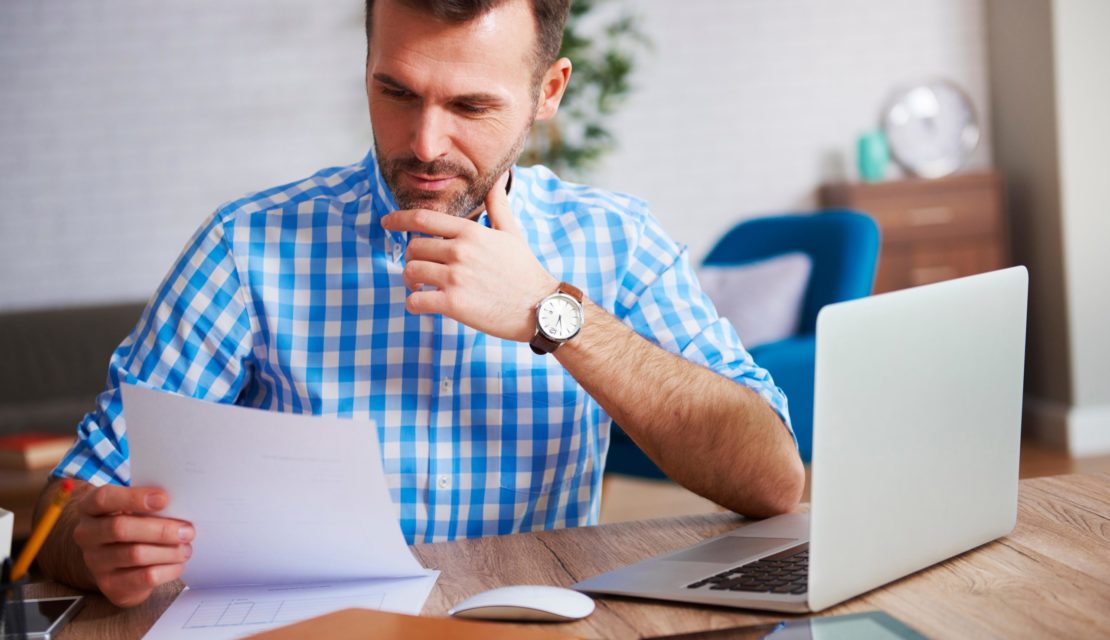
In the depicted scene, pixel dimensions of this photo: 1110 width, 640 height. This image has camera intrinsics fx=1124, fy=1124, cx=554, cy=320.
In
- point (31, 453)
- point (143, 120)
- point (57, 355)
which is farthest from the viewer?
point (143, 120)

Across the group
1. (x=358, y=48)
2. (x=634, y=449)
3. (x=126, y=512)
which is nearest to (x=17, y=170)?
(x=358, y=48)

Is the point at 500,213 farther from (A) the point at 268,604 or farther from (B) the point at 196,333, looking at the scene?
(A) the point at 268,604

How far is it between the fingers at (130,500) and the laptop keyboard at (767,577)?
1.52 ft

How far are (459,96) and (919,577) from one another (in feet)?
2.32

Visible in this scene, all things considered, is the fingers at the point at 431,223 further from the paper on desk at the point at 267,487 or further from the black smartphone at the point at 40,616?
the black smartphone at the point at 40,616

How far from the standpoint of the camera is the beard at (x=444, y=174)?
4.23 feet

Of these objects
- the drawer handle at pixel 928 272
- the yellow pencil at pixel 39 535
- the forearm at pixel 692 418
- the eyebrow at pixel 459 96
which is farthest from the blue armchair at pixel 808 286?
the yellow pencil at pixel 39 535

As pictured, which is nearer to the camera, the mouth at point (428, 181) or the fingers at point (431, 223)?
the fingers at point (431, 223)

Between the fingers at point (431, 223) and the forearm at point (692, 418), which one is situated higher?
the fingers at point (431, 223)

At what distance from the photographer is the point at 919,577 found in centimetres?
97

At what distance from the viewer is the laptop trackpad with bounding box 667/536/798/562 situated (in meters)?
1.04

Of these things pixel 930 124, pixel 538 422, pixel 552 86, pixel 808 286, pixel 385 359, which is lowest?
pixel 808 286

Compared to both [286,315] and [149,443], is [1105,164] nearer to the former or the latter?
[286,315]

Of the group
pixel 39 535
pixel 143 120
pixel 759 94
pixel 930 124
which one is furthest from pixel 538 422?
pixel 930 124
